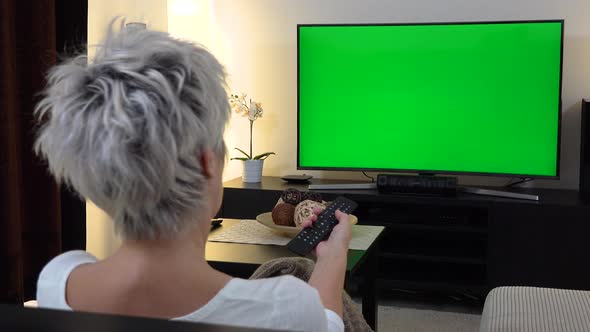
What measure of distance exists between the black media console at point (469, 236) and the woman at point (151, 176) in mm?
2497

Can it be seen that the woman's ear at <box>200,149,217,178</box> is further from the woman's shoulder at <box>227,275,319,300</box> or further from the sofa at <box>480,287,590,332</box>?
the sofa at <box>480,287,590,332</box>

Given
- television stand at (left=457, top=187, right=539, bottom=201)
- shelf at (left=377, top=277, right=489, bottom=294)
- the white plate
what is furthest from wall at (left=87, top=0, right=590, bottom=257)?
the white plate

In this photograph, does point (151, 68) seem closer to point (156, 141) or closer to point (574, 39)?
point (156, 141)

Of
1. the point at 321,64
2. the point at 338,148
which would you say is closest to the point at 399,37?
the point at 321,64

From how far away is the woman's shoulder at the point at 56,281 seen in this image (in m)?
0.93

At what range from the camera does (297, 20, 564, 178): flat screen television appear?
3.35 metres

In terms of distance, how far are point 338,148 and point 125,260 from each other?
9.14ft

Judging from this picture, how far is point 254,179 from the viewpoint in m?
3.79

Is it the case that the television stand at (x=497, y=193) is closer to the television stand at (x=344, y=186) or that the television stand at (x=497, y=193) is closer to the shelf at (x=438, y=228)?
the shelf at (x=438, y=228)

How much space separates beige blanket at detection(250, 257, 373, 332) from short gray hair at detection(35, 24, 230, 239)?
2.15 ft

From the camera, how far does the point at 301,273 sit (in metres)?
1.56

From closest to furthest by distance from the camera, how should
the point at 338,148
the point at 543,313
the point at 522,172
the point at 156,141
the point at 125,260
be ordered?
the point at 156,141 < the point at 125,260 < the point at 543,313 < the point at 522,172 < the point at 338,148

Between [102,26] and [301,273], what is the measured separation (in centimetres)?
233

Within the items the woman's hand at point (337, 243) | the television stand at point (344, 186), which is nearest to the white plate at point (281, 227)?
the woman's hand at point (337, 243)
